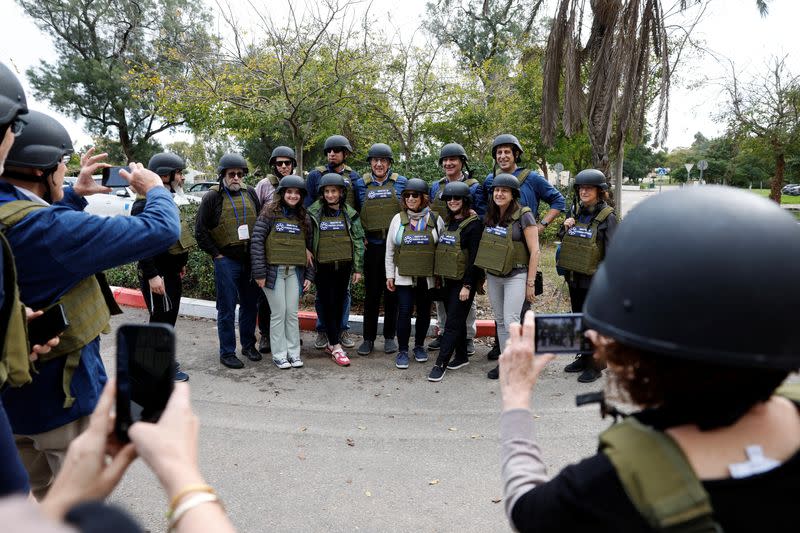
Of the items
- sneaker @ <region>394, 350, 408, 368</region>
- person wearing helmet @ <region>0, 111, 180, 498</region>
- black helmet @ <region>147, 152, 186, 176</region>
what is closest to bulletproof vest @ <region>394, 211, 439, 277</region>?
sneaker @ <region>394, 350, 408, 368</region>

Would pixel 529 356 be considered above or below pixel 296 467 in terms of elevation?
above

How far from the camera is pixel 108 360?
575 centimetres

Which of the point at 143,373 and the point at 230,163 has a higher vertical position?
the point at 230,163

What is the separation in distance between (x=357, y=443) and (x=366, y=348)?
6.96 feet

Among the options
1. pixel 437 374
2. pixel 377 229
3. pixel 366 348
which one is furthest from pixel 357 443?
pixel 377 229

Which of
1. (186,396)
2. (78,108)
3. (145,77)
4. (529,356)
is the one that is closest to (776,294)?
(529,356)

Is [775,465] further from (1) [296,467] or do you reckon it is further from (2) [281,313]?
(2) [281,313]

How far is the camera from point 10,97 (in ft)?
6.47

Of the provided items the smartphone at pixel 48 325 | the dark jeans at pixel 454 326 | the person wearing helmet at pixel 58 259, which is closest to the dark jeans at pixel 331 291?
the dark jeans at pixel 454 326

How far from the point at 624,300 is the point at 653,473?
0.35m

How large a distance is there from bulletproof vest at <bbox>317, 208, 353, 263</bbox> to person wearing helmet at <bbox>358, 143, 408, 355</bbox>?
1.43 feet

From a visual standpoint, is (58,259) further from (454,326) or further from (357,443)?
(454,326)

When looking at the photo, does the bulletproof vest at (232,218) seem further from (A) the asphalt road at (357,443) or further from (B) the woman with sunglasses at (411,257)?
(B) the woman with sunglasses at (411,257)

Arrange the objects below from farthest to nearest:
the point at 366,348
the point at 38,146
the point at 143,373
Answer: the point at 366,348, the point at 38,146, the point at 143,373
